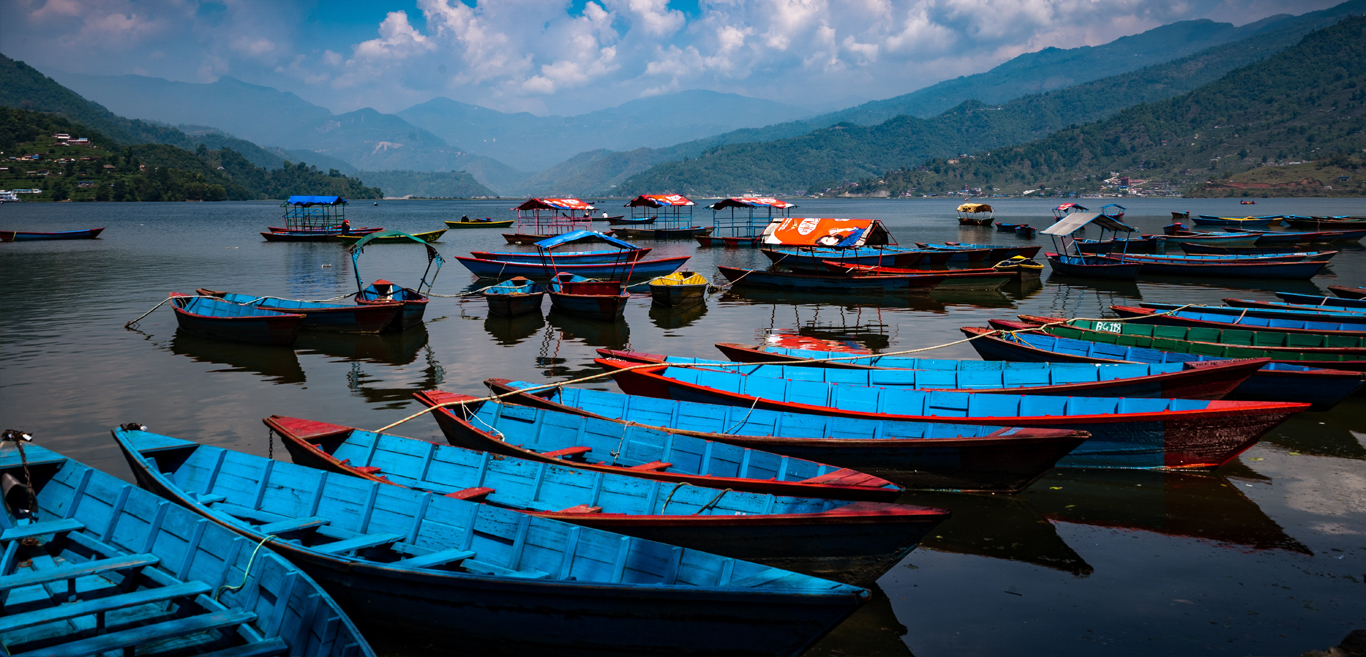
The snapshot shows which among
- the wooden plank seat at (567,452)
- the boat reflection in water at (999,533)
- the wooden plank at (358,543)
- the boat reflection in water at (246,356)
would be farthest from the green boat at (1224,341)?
the boat reflection in water at (246,356)

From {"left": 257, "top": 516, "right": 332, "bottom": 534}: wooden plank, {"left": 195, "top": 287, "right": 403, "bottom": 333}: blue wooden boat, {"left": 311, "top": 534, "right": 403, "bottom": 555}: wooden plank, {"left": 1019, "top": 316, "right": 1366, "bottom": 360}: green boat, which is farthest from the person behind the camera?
{"left": 195, "top": 287, "right": 403, "bottom": 333}: blue wooden boat

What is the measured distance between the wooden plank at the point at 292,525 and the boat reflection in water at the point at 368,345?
43.8 ft

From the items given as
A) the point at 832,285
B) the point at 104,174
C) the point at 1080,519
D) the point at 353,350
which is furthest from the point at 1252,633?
the point at 104,174

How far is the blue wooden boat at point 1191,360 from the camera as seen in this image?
46.2ft

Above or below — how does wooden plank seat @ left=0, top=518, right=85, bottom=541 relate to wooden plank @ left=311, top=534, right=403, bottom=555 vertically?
below

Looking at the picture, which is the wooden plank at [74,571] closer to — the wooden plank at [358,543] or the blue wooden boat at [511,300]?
the wooden plank at [358,543]

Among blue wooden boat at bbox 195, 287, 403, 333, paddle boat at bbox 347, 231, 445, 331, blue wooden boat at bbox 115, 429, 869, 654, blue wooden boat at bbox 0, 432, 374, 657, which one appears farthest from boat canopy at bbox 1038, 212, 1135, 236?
blue wooden boat at bbox 0, 432, 374, 657

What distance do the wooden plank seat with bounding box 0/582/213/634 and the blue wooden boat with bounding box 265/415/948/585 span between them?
2073 millimetres

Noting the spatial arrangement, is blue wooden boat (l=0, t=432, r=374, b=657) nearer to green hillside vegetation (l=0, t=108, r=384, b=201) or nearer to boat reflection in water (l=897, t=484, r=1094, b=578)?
boat reflection in water (l=897, t=484, r=1094, b=578)

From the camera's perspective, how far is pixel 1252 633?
760 cm

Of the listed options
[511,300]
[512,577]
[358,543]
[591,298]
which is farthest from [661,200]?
[512,577]

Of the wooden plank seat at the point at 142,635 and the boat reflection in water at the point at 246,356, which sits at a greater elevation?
the wooden plank seat at the point at 142,635

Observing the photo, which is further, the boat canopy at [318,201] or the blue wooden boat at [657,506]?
the boat canopy at [318,201]

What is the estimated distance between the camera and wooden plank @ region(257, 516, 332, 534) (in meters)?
7.46
